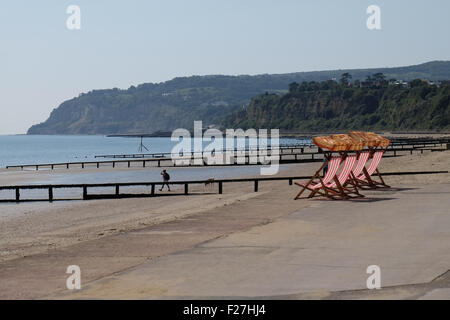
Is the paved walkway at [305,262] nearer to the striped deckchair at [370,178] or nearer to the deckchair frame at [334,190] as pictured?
the deckchair frame at [334,190]

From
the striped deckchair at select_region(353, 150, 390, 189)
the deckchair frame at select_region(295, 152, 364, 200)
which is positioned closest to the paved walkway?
the deckchair frame at select_region(295, 152, 364, 200)

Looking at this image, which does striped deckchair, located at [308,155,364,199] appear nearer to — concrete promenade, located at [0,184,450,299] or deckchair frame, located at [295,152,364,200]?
deckchair frame, located at [295,152,364,200]

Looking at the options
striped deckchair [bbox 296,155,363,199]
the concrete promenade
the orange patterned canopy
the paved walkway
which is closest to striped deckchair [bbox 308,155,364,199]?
striped deckchair [bbox 296,155,363,199]

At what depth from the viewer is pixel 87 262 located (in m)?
10.2

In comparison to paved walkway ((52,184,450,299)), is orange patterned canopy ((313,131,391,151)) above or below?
above

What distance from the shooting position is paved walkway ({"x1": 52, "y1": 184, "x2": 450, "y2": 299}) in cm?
→ 800

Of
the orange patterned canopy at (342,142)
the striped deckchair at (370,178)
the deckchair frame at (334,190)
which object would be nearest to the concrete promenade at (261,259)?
the deckchair frame at (334,190)

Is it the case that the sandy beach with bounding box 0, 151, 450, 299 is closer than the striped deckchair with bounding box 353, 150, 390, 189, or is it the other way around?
the sandy beach with bounding box 0, 151, 450, 299

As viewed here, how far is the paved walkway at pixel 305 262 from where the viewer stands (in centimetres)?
800

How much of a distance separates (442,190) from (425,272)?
11757 mm

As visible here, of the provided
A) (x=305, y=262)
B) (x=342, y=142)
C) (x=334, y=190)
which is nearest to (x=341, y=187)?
(x=334, y=190)

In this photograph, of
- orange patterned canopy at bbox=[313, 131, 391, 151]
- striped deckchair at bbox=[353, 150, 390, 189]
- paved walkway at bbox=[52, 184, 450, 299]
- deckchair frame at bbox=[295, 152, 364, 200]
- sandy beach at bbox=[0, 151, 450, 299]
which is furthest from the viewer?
striped deckchair at bbox=[353, 150, 390, 189]

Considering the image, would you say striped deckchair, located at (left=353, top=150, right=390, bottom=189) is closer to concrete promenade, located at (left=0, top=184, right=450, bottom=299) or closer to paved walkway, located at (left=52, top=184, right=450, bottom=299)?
concrete promenade, located at (left=0, top=184, right=450, bottom=299)

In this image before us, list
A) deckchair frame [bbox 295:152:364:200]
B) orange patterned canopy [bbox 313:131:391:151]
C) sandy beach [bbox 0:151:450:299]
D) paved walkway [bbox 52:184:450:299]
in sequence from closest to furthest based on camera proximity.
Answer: paved walkway [bbox 52:184:450:299], sandy beach [bbox 0:151:450:299], deckchair frame [bbox 295:152:364:200], orange patterned canopy [bbox 313:131:391:151]
